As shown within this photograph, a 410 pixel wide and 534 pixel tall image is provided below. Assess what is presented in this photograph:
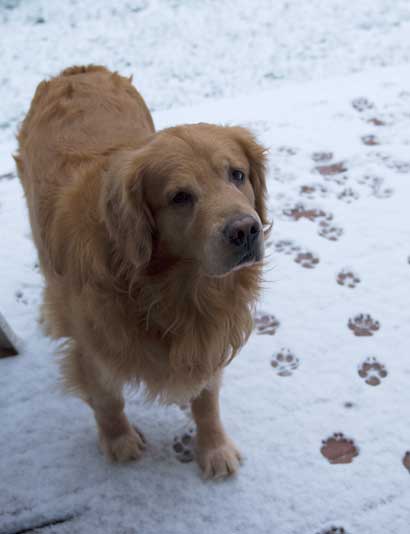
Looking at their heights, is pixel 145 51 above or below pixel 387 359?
above

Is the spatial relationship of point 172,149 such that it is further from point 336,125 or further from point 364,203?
point 336,125

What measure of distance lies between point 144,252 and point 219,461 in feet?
3.17

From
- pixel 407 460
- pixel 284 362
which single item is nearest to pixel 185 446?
pixel 284 362

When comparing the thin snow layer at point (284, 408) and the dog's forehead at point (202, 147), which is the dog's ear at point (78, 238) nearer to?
the dog's forehead at point (202, 147)

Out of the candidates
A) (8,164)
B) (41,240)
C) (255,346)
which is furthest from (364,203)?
(8,164)

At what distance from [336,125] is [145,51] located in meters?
2.53

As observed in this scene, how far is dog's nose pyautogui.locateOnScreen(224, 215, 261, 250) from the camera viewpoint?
1.49m

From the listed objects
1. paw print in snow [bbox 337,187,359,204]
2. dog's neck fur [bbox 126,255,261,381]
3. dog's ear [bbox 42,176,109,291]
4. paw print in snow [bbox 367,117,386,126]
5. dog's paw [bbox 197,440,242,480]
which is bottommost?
dog's paw [bbox 197,440,242,480]

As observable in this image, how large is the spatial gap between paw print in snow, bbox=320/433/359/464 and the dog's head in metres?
1.03

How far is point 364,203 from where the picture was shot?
332 cm

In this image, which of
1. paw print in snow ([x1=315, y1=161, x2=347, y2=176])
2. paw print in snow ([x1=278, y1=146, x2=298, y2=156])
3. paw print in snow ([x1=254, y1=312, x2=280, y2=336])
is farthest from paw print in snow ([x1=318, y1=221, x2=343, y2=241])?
paw print in snow ([x1=278, y1=146, x2=298, y2=156])

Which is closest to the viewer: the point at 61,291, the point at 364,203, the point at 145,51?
the point at 61,291

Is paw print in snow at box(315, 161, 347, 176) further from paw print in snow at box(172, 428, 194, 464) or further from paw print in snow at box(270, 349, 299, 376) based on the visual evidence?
paw print in snow at box(172, 428, 194, 464)

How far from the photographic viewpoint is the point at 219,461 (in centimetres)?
208
